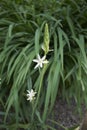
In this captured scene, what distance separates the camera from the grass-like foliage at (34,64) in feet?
8.39

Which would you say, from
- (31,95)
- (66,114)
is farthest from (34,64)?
(66,114)

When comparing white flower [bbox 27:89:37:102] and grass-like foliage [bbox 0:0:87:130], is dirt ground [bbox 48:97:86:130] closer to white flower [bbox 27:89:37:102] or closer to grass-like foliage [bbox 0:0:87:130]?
grass-like foliage [bbox 0:0:87:130]

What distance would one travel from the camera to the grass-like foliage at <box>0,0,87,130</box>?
2557mm

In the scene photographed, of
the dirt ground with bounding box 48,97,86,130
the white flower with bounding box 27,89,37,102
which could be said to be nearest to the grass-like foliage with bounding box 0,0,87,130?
the white flower with bounding box 27,89,37,102

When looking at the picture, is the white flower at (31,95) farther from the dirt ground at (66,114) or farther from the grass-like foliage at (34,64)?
the dirt ground at (66,114)

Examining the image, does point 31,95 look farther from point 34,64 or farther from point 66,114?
point 66,114

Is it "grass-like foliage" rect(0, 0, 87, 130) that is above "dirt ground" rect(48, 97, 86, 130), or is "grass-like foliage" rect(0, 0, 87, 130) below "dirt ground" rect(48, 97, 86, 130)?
above

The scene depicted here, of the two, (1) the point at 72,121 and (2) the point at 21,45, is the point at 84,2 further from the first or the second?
(1) the point at 72,121

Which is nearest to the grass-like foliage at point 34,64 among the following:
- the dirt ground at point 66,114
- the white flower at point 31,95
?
the white flower at point 31,95

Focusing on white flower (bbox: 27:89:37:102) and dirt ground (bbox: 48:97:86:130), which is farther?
dirt ground (bbox: 48:97:86:130)

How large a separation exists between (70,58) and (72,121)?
1.57ft

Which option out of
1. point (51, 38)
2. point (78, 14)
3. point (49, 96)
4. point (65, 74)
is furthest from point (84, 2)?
point (49, 96)

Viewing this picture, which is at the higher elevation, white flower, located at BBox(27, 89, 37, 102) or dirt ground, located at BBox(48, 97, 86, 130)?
white flower, located at BBox(27, 89, 37, 102)

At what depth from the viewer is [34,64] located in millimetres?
2711
